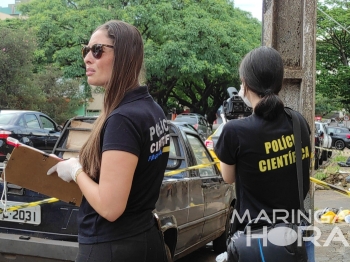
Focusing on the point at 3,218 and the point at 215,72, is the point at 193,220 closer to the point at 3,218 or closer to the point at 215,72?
the point at 3,218

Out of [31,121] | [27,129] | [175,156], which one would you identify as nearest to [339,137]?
[31,121]

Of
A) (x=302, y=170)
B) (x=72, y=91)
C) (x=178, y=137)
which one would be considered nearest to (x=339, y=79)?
(x=72, y=91)

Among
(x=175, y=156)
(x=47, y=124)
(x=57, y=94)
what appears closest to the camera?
(x=175, y=156)

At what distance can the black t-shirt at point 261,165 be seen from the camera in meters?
2.40

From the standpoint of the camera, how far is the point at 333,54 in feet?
106

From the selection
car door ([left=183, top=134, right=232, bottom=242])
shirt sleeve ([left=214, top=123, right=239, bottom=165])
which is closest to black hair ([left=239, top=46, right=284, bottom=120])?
shirt sleeve ([left=214, top=123, right=239, bottom=165])

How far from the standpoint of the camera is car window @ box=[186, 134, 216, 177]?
18.9 ft

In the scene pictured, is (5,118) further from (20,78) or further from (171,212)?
(171,212)

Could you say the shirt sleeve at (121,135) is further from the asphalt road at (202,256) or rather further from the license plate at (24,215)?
the asphalt road at (202,256)

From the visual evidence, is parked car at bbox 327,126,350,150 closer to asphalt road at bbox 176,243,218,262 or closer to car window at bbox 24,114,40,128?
car window at bbox 24,114,40,128

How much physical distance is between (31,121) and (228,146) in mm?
12536

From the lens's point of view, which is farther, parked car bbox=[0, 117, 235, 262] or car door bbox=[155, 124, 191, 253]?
car door bbox=[155, 124, 191, 253]

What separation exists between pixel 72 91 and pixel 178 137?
22002 millimetres

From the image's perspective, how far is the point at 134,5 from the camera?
93.7 ft
